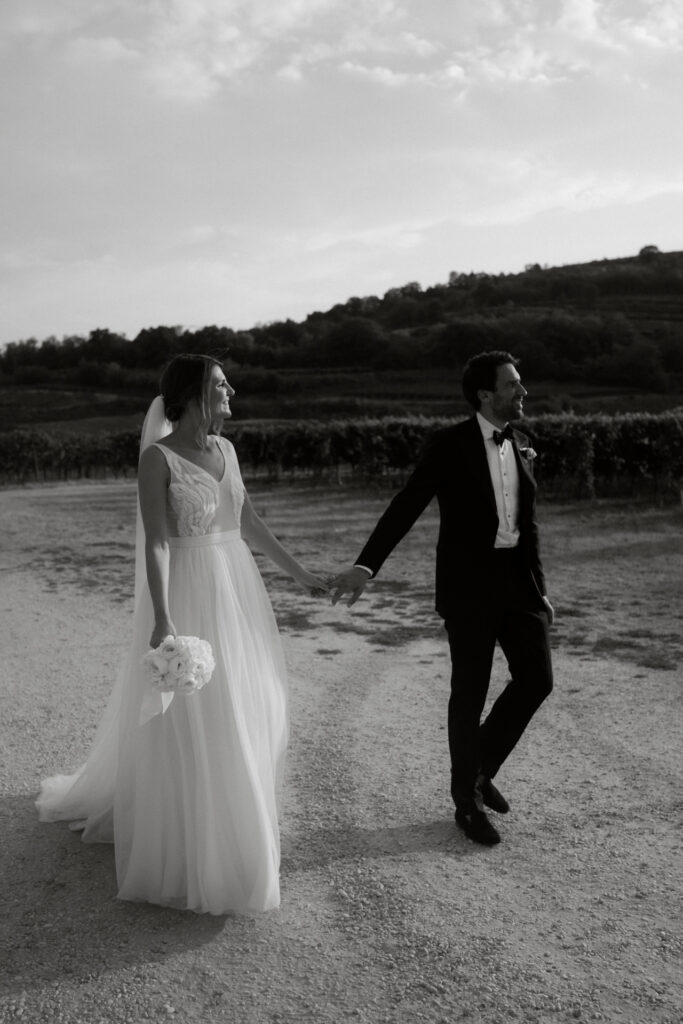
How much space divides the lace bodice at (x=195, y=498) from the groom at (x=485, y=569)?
82 centimetres

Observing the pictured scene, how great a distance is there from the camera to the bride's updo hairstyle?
395 cm

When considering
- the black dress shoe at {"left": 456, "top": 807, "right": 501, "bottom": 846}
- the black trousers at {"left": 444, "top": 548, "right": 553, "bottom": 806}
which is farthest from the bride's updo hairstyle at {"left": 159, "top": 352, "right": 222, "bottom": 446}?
the black dress shoe at {"left": 456, "top": 807, "right": 501, "bottom": 846}

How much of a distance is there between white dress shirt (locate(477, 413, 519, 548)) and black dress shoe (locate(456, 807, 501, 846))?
4.11 feet

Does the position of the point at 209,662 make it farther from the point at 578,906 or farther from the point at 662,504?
the point at 662,504

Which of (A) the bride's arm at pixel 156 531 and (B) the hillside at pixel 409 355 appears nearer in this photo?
(A) the bride's arm at pixel 156 531

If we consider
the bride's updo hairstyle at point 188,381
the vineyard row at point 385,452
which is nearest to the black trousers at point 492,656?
the bride's updo hairstyle at point 188,381

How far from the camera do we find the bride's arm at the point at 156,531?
3.71 metres

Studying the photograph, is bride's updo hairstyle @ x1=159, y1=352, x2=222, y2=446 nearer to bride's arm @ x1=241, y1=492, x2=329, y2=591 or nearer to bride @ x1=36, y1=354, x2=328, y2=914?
bride @ x1=36, y1=354, x2=328, y2=914

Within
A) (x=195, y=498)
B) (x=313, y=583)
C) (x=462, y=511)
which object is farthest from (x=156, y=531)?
(x=462, y=511)

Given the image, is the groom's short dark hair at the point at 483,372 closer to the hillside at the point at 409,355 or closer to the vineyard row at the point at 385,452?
the vineyard row at the point at 385,452

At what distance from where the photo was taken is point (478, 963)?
124 inches

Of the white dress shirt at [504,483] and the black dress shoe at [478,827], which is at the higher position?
the white dress shirt at [504,483]

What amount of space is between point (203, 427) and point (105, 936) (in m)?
2.05

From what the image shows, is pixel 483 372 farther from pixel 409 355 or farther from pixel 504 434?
pixel 409 355
